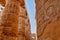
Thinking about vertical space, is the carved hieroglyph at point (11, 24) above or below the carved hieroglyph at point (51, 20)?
below

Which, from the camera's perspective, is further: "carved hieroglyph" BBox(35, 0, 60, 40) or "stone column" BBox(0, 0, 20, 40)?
"stone column" BBox(0, 0, 20, 40)

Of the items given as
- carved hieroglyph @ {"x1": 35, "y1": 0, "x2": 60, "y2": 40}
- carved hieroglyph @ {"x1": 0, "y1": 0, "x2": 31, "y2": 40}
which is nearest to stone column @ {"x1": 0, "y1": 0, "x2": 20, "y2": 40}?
carved hieroglyph @ {"x1": 0, "y1": 0, "x2": 31, "y2": 40}

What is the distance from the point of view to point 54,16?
0.76 m

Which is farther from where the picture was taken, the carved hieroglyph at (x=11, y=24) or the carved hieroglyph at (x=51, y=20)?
the carved hieroglyph at (x=11, y=24)

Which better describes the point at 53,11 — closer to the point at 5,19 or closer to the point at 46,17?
the point at 46,17

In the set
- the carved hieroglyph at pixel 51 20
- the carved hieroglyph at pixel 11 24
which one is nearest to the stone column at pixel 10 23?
the carved hieroglyph at pixel 11 24

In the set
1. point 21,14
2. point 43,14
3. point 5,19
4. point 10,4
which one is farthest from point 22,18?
point 43,14

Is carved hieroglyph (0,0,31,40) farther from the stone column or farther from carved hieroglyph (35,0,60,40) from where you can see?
carved hieroglyph (35,0,60,40)

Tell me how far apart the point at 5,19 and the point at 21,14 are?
1.53 metres

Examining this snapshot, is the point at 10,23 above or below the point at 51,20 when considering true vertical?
below

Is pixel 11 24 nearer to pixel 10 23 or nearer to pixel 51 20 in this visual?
pixel 10 23

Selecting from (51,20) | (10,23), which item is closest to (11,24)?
(10,23)

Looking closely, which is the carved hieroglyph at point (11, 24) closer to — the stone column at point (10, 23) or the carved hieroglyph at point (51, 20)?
the stone column at point (10, 23)

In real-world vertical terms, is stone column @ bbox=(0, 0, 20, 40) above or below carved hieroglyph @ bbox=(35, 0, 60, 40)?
below
